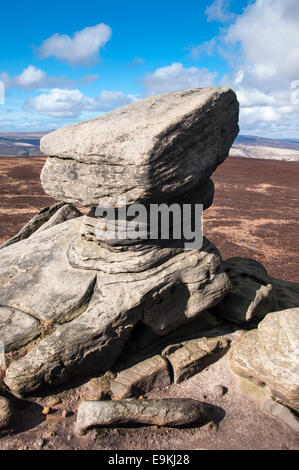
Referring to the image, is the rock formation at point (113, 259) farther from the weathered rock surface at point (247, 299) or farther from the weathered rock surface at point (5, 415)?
the weathered rock surface at point (247, 299)

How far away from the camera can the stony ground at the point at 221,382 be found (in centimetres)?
849

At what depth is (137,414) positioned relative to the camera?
863 cm

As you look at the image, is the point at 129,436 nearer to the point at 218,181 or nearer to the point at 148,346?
the point at 148,346

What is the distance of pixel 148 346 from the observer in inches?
448

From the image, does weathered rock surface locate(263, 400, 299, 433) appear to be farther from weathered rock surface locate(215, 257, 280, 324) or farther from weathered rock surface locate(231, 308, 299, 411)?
weathered rock surface locate(215, 257, 280, 324)

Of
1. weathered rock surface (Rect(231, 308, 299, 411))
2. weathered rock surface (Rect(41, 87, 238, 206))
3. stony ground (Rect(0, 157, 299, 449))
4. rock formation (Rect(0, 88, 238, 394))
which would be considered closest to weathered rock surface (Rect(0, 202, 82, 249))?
rock formation (Rect(0, 88, 238, 394))

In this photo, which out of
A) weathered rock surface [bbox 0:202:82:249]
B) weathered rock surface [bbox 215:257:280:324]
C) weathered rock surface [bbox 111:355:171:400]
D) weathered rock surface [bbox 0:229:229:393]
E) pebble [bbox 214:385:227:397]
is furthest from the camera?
weathered rock surface [bbox 0:202:82:249]

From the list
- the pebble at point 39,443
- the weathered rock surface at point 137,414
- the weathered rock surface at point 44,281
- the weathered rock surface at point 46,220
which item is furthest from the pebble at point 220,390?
the weathered rock surface at point 46,220

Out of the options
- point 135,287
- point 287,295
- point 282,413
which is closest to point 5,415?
point 135,287

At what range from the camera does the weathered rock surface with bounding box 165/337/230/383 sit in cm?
1059

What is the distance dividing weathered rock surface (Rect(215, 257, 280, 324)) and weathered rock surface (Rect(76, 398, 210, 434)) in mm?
4128

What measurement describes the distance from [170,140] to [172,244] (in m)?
3.78

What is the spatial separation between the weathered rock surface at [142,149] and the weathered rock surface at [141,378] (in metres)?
5.10

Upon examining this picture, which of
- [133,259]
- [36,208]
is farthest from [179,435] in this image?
[36,208]
